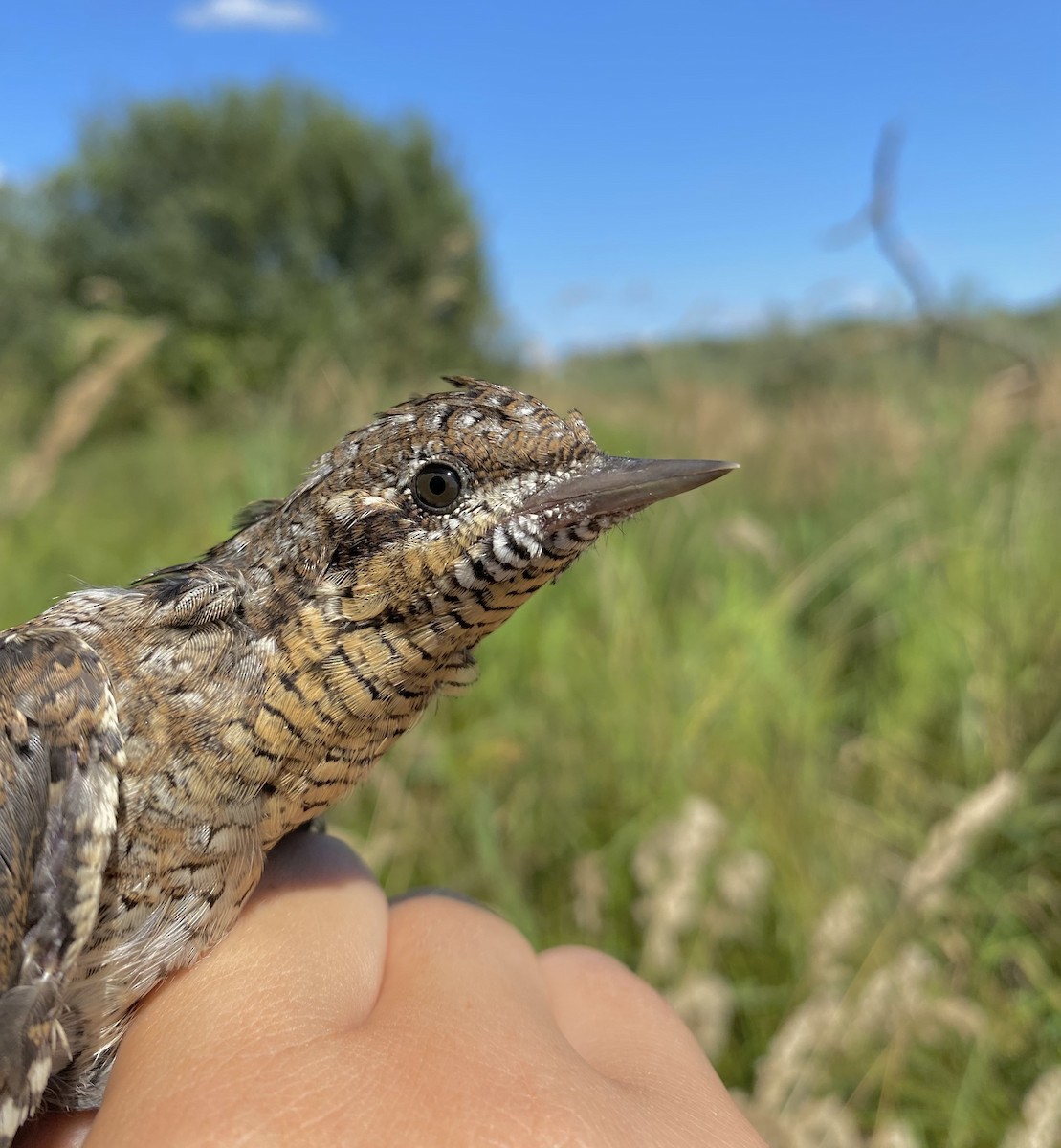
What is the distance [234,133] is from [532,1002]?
1929 cm

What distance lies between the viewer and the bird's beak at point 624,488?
4.12 feet

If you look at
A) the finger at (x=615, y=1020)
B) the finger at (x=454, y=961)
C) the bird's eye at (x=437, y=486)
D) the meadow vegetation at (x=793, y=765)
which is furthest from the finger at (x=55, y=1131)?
the bird's eye at (x=437, y=486)

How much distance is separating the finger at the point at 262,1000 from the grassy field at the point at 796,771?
957 millimetres

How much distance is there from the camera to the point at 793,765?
111 inches

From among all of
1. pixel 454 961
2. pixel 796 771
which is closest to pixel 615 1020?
pixel 454 961

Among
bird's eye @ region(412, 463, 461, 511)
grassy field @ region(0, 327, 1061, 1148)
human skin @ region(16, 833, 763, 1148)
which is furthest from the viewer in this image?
grassy field @ region(0, 327, 1061, 1148)

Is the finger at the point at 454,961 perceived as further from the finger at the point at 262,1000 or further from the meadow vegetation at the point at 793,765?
the meadow vegetation at the point at 793,765

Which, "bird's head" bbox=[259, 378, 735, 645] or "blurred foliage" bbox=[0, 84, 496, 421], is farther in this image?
"blurred foliage" bbox=[0, 84, 496, 421]

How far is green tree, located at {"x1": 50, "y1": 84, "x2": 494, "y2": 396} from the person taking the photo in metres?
15.5

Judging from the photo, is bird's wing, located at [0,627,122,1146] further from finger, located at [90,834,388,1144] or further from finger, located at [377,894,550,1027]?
finger, located at [377,894,550,1027]

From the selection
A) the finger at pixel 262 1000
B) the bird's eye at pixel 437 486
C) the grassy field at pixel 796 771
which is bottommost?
the grassy field at pixel 796 771

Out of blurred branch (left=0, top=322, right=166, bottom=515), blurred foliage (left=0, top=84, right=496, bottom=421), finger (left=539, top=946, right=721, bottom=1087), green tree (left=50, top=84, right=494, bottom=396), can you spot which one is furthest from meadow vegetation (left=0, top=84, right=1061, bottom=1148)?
green tree (left=50, top=84, right=494, bottom=396)

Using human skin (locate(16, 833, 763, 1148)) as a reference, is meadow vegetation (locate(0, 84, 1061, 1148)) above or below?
below

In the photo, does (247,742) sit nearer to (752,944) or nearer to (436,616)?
(436,616)
